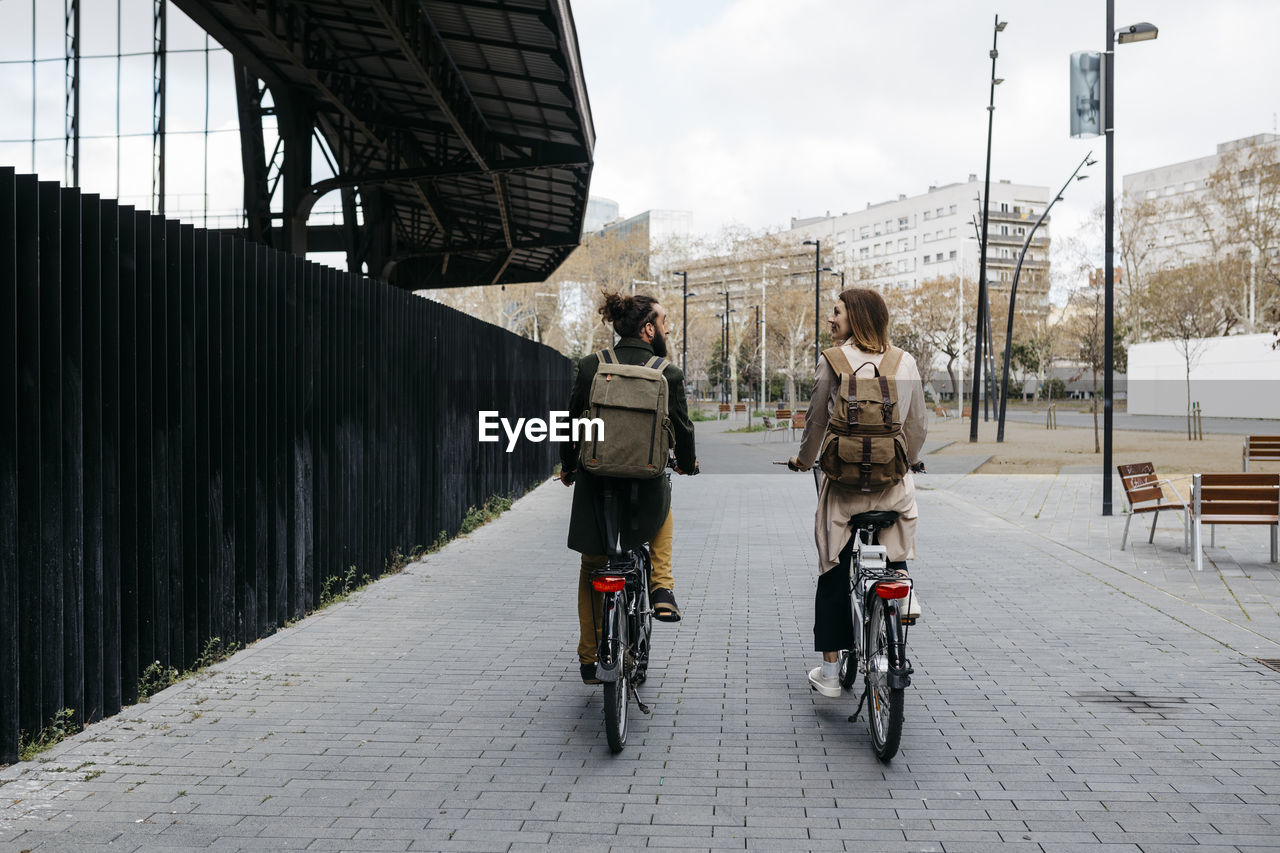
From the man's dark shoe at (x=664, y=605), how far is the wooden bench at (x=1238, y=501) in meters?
6.27

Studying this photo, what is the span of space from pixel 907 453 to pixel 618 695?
5.15ft

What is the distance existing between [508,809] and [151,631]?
2331 millimetres

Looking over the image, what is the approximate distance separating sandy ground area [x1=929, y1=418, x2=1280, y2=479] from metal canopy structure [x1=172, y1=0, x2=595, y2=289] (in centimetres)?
1050

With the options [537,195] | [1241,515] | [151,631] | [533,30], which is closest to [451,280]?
[537,195]

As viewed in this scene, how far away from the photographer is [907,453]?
4797 mm

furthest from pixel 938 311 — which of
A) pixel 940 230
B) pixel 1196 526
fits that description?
pixel 1196 526

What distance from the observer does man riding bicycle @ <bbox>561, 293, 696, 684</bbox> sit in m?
4.93

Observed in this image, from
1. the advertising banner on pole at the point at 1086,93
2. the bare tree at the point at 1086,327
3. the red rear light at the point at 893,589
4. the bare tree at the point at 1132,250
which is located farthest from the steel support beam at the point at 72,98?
the bare tree at the point at 1132,250

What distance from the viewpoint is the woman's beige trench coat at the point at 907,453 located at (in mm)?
4824

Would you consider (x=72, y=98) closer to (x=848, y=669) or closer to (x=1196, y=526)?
(x=1196, y=526)

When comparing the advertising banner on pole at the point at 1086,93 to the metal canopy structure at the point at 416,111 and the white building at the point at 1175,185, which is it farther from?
the white building at the point at 1175,185

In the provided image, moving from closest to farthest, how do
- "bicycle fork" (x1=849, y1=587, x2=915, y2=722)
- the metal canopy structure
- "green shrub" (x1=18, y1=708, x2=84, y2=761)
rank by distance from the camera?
"bicycle fork" (x1=849, y1=587, x2=915, y2=722) → "green shrub" (x1=18, y1=708, x2=84, y2=761) → the metal canopy structure

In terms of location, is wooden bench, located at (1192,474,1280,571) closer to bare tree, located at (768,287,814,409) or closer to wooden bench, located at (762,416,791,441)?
wooden bench, located at (762,416,791,441)

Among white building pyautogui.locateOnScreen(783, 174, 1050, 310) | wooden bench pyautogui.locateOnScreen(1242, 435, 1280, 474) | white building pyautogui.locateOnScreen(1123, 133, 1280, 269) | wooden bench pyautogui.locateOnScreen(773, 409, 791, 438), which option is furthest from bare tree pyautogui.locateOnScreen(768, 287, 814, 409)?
white building pyautogui.locateOnScreen(783, 174, 1050, 310)
